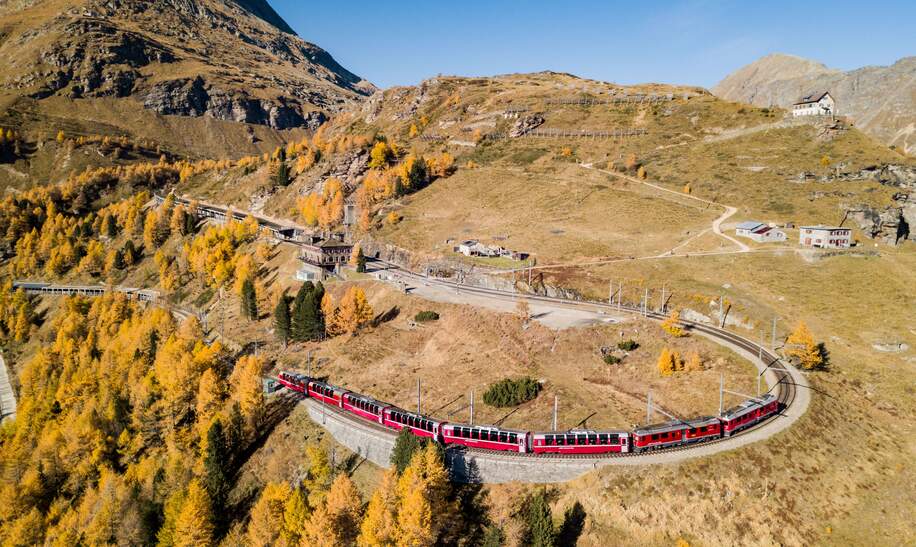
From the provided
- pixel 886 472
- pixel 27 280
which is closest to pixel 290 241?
pixel 27 280

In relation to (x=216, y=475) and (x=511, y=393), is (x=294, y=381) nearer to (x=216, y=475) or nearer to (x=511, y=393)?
(x=216, y=475)

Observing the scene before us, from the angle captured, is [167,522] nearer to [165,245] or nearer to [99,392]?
[99,392]

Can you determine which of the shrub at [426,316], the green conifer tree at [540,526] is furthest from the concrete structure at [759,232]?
the green conifer tree at [540,526]

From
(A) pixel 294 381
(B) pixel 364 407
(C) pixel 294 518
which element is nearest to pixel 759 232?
(B) pixel 364 407

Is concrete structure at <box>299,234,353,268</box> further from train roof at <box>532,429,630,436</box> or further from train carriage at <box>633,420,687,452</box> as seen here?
train carriage at <box>633,420,687,452</box>

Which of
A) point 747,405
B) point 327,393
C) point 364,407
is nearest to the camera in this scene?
point 747,405

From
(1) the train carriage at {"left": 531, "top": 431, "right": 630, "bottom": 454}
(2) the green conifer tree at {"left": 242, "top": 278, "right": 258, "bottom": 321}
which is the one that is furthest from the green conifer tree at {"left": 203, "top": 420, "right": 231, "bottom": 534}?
(2) the green conifer tree at {"left": 242, "top": 278, "right": 258, "bottom": 321}

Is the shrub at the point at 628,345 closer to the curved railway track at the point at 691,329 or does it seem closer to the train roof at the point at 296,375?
the curved railway track at the point at 691,329
